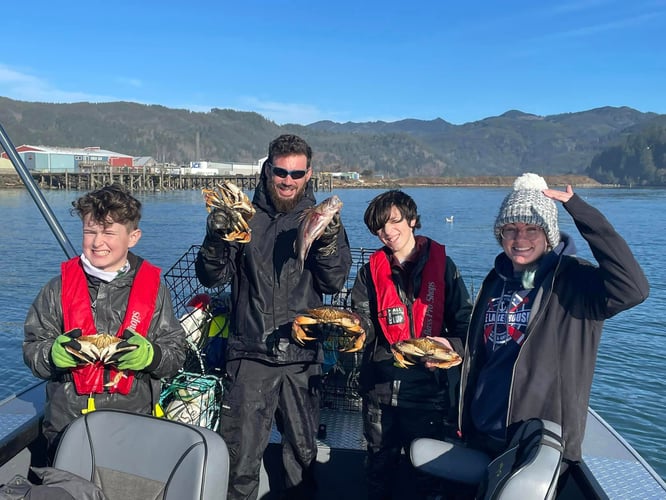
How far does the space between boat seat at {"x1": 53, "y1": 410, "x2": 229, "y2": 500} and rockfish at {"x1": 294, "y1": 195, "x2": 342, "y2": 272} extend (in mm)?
1196

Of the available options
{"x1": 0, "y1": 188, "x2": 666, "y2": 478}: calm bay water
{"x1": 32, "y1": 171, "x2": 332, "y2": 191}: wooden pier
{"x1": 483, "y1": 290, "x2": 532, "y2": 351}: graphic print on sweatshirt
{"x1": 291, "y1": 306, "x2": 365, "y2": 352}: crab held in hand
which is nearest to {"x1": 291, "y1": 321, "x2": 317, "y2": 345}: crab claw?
{"x1": 291, "y1": 306, "x2": 365, "y2": 352}: crab held in hand

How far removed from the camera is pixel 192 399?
393 centimetres

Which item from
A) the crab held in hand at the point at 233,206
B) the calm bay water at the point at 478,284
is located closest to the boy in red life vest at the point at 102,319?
the crab held in hand at the point at 233,206

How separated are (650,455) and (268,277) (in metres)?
8.01

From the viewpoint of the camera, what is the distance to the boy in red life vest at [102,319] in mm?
3029

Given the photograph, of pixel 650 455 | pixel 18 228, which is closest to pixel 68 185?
pixel 18 228

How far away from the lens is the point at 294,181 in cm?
354

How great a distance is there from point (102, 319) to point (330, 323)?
1.27 meters

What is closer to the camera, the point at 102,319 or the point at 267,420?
the point at 102,319

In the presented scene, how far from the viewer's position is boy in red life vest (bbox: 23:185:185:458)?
9.94ft

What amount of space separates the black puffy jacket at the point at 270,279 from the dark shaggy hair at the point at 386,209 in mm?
206

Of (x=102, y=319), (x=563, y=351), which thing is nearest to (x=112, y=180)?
(x=102, y=319)

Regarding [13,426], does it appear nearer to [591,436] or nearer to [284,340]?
[284,340]

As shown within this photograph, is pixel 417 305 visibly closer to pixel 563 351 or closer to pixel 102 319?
pixel 563 351
